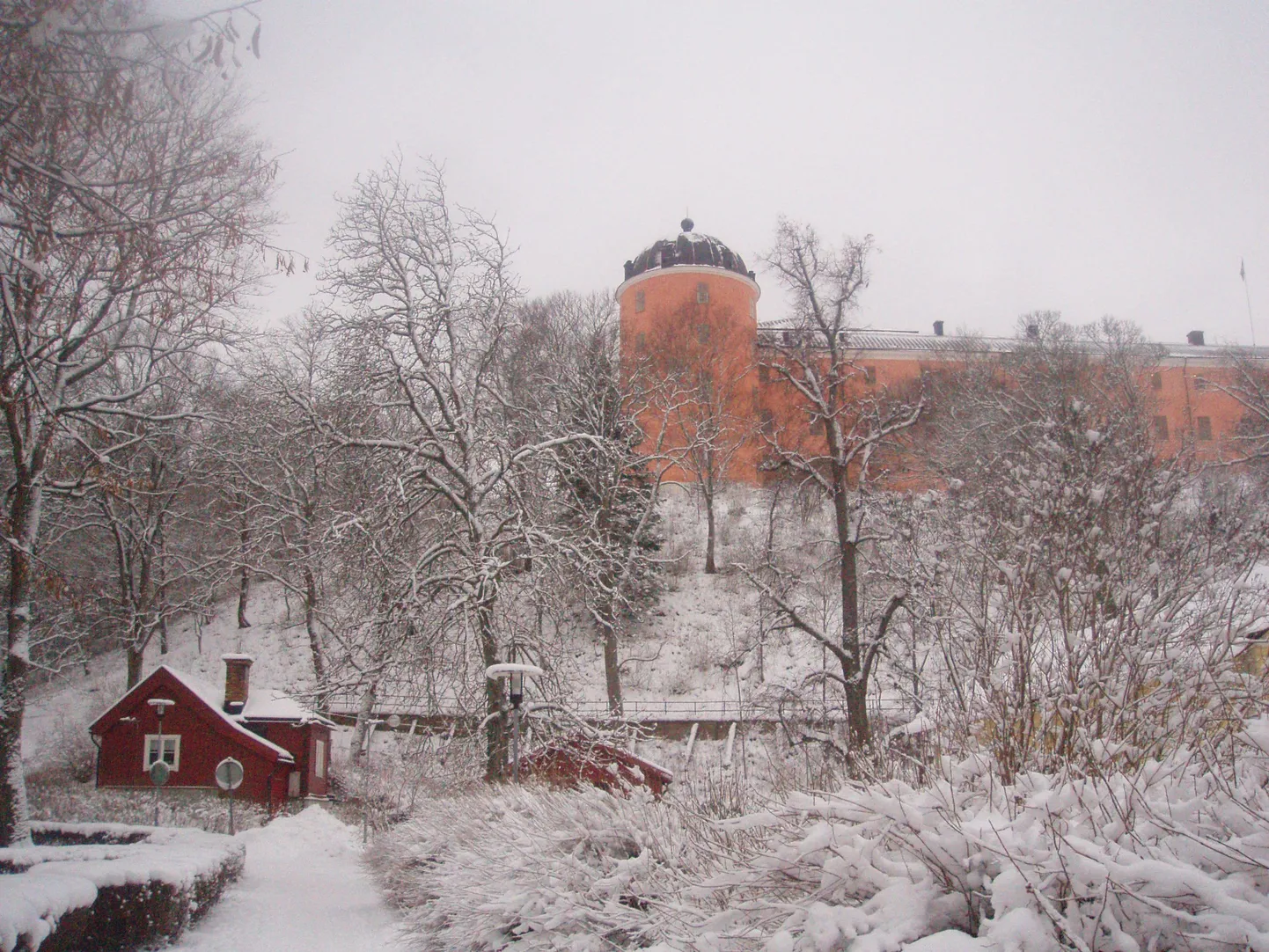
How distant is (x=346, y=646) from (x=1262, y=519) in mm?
12925

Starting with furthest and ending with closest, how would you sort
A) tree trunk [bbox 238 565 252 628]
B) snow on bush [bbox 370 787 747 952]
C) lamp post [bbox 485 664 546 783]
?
1. tree trunk [bbox 238 565 252 628]
2. lamp post [bbox 485 664 546 783]
3. snow on bush [bbox 370 787 747 952]

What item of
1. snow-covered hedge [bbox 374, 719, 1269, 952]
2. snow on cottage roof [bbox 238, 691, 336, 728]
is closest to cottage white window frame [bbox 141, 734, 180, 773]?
snow on cottage roof [bbox 238, 691, 336, 728]

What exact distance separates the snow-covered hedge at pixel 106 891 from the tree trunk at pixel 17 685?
1.89 metres

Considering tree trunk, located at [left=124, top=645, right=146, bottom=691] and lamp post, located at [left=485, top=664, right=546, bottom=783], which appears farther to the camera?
tree trunk, located at [left=124, top=645, right=146, bottom=691]

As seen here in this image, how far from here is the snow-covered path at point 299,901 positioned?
1071cm

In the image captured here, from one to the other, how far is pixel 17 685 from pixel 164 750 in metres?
13.1

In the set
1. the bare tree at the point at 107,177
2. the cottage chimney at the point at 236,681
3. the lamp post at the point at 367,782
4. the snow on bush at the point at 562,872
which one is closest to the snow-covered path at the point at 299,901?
the lamp post at the point at 367,782

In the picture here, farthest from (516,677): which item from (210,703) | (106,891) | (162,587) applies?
(162,587)

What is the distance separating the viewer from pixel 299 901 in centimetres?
1391

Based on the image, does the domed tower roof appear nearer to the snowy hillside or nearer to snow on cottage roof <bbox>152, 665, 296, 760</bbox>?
the snowy hillside

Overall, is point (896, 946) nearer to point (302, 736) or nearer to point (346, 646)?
point (346, 646)

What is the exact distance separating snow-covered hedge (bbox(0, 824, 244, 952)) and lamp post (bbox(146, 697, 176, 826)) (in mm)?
6274

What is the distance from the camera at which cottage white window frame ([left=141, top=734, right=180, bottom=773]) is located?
2661cm

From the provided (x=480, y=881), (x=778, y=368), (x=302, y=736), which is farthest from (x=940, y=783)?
(x=302, y=736)
